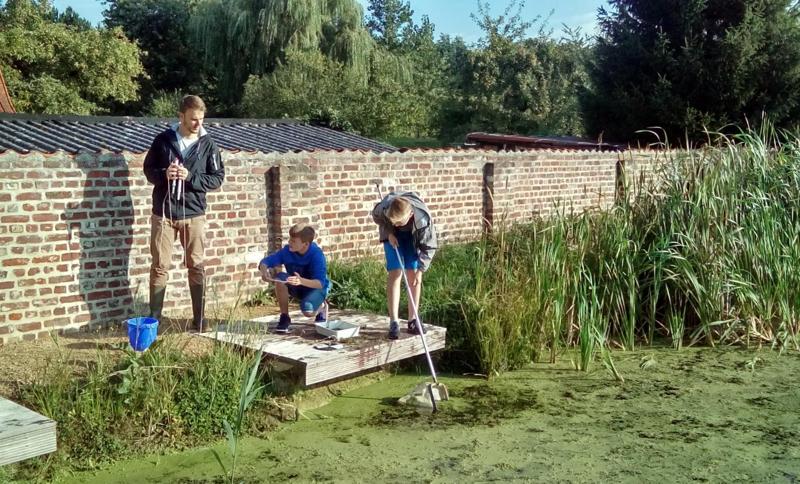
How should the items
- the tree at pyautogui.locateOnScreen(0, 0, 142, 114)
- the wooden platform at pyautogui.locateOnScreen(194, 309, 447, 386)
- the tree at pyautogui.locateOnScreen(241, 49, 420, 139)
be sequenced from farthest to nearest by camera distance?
the tree at pyautogui.locateOnScreen(241, 49, 420, 139)
the tree at pyautogui.locateOnScreen(0, 0, 142, 114)
the wooden platform at pyautogui.locateOnScreen(194, 309, 447, 386)

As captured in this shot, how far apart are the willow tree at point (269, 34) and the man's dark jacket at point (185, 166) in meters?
17.2

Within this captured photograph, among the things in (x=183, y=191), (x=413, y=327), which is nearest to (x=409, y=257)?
(x=413, y=327)

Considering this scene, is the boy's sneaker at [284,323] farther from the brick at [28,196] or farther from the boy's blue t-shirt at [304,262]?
the brick at [28,196]

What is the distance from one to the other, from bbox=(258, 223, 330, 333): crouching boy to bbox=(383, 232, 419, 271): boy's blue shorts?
0.50 m

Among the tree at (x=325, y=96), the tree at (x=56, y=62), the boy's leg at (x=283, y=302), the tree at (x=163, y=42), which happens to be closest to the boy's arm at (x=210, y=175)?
the boy's leg at (x=283, y=302)

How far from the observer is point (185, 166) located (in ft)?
18.7

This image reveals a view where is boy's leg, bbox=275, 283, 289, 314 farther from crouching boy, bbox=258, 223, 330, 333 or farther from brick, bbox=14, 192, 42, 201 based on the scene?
brick, bbox=14, 192, 42, 201

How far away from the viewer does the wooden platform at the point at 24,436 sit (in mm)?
Answer: 3498

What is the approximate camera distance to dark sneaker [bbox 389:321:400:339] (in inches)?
223

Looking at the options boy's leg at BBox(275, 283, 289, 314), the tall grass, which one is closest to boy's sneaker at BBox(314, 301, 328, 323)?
boy's leg at BBox(275, 283, 289, 314)

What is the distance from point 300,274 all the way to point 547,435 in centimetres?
214

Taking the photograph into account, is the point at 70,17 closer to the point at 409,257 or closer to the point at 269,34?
the point at 269,34

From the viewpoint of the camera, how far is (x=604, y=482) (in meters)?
4.20

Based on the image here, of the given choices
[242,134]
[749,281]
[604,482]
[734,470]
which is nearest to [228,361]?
[604,482]
